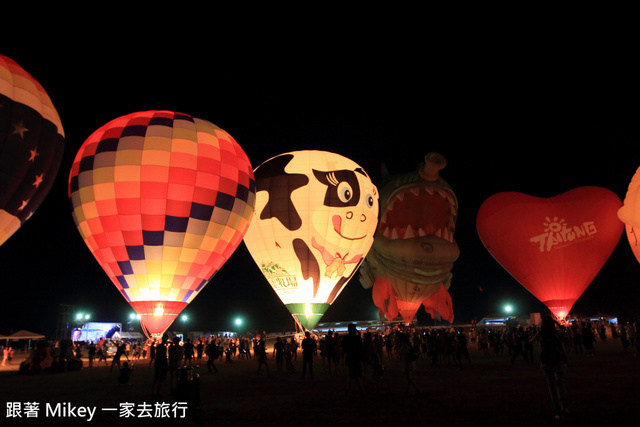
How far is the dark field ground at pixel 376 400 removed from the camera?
6059 mm

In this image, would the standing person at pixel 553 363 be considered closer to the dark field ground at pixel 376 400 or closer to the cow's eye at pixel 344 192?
the dark field ground at pixel 376 400

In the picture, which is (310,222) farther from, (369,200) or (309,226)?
(369,200)

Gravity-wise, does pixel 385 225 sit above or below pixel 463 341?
above

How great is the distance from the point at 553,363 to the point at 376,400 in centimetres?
294

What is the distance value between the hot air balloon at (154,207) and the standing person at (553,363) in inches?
479

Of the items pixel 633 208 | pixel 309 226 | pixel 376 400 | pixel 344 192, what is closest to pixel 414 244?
pixel 344 192

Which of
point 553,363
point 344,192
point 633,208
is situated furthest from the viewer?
point 344,192

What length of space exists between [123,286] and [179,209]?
3.23 metres

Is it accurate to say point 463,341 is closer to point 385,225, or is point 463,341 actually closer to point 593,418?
point 593,418

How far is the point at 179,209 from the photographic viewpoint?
1553 centimetres

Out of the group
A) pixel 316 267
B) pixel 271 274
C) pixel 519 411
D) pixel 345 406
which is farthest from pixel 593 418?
pixel 271 274

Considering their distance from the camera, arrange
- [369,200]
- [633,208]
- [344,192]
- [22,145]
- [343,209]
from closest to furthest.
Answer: [22,145] < [633,208] < [343,209] < [344,192] < [369,200]

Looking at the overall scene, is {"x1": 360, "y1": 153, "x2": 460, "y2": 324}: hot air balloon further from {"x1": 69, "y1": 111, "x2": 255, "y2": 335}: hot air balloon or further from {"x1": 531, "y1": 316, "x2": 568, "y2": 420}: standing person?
{"x1": 531, "y1": 316, "x2": 568, "y2": 420}: standing person

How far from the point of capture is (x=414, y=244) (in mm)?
26953
